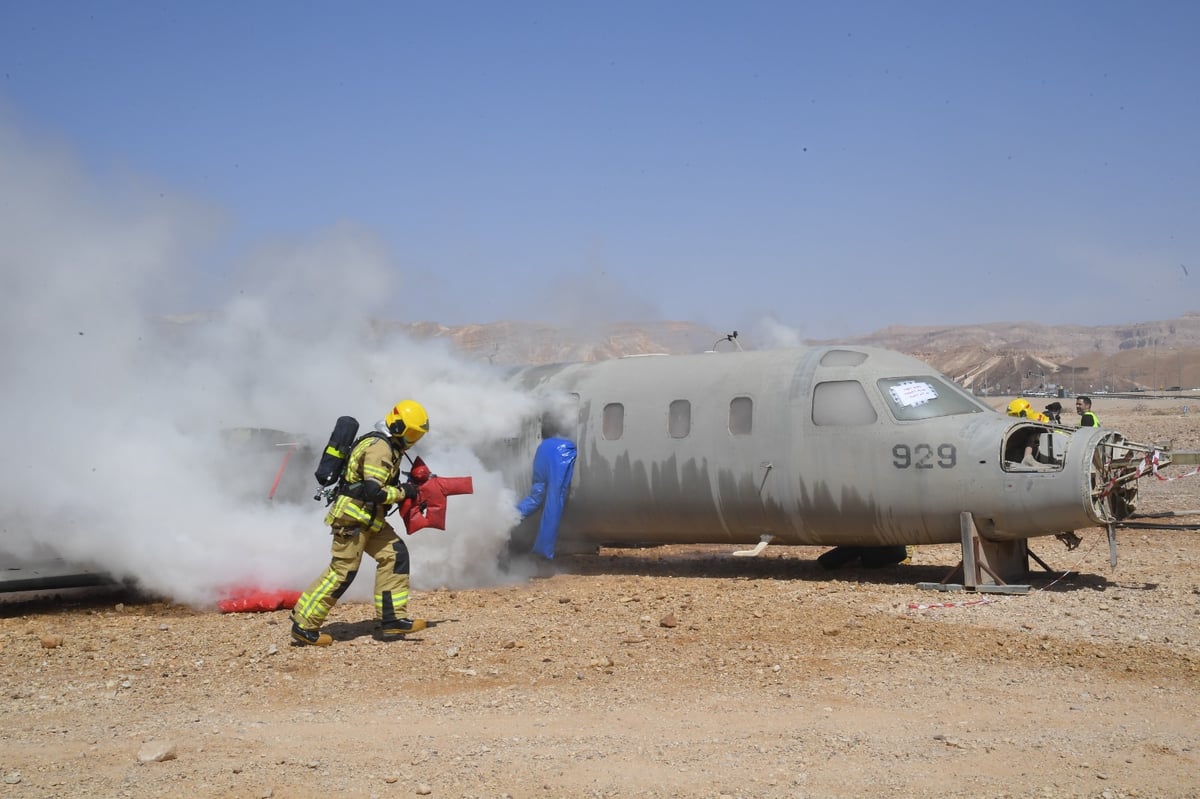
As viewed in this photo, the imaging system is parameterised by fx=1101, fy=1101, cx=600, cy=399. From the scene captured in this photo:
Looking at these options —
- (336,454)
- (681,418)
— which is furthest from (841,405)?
(336,454)

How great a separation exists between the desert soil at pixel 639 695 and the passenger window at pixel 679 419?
6.29 feet

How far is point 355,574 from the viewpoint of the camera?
1051 cm

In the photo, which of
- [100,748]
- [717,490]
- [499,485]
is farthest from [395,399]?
[100,748]

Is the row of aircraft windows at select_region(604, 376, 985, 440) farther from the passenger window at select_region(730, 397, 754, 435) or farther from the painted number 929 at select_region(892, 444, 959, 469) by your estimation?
the painted number 929 at select_region(892, 444, 959, 469)

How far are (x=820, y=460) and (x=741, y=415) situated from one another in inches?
46.8

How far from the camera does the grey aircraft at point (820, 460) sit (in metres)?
11.8

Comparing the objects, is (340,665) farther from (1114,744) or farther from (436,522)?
(1114,744)

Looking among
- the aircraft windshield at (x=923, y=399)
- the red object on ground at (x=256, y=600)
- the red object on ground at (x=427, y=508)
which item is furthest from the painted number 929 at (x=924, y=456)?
the red object on ground at (x=256, y=600)

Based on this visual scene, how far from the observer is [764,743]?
6910 mm

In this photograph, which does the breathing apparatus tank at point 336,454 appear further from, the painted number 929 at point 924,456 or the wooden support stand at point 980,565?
the wooden support stand at point 980,565

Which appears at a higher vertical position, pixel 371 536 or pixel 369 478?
pixel 369 478

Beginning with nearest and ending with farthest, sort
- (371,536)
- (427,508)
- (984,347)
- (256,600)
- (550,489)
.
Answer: (371,536)
(427,508)
(256,600)
(550,489)
(984,347)

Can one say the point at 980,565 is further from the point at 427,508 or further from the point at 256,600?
the point at 256,600

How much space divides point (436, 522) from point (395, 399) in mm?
4045
